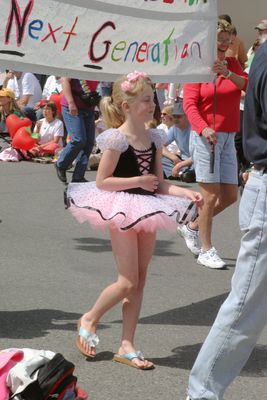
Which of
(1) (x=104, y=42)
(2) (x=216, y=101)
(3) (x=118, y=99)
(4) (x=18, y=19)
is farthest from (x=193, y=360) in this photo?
(2) (x=216, y=101)

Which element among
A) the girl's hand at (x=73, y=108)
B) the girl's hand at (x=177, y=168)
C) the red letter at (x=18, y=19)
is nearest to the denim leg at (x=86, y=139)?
the girl's hand at (x=73, y=108)

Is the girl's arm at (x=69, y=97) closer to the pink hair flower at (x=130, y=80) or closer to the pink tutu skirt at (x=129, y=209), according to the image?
the pink tutu skirt at (x=129, y=209)

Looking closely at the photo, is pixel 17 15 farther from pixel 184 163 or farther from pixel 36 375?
pixel 184 163

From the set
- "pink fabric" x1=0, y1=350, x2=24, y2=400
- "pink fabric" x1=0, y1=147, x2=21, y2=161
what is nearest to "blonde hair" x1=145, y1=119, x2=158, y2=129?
"pink fabric" x1=0, y1=350, x2=24, y2=400

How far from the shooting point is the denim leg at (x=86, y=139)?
33.7 feet

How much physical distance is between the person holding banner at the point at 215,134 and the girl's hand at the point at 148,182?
6.84 ft

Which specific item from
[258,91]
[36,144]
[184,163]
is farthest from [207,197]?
[36,144]

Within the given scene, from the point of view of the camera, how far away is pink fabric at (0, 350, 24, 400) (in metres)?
3.81

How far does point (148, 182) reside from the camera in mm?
5047

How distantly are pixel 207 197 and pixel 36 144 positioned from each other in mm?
7309

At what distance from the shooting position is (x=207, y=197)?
733 cm

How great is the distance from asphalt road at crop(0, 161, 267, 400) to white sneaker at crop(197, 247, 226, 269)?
67mm

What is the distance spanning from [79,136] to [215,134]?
132 inches

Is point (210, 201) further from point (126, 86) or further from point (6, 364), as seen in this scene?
point (6, 364)
